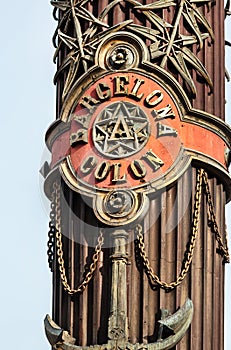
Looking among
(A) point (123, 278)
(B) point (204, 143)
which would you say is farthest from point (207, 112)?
(A) point (123, 278)

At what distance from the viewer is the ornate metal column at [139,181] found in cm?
5638

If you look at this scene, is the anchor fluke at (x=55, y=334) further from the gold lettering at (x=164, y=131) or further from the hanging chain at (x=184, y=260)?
the gold lettering at (x=164, y=131)

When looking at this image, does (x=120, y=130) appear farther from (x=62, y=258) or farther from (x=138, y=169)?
(x=62, y=258)

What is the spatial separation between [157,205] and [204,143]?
6.09 ft

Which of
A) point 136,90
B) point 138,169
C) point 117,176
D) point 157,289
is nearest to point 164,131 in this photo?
point 138,169

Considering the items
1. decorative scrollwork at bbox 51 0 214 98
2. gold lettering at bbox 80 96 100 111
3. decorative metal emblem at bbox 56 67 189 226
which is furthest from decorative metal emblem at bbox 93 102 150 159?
decorative scrollwork at bbox 51 0 214 98

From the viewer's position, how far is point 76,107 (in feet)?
191

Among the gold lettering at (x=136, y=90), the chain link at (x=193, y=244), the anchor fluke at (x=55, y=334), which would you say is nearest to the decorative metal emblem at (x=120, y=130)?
the gold lettering at (x=136, y=90)

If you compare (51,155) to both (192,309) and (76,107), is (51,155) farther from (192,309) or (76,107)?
(192,309)

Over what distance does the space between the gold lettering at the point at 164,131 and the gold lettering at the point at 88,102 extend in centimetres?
165

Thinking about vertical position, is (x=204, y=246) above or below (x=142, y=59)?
below

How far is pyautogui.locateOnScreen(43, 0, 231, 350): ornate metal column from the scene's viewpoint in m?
56.4

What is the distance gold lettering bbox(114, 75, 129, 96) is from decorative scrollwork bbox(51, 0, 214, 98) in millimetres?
500

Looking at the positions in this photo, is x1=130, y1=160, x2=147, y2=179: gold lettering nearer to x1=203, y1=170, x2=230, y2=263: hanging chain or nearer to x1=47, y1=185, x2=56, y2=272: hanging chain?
x1=203, y1=170, x2=230, y2=263: hanging chain
